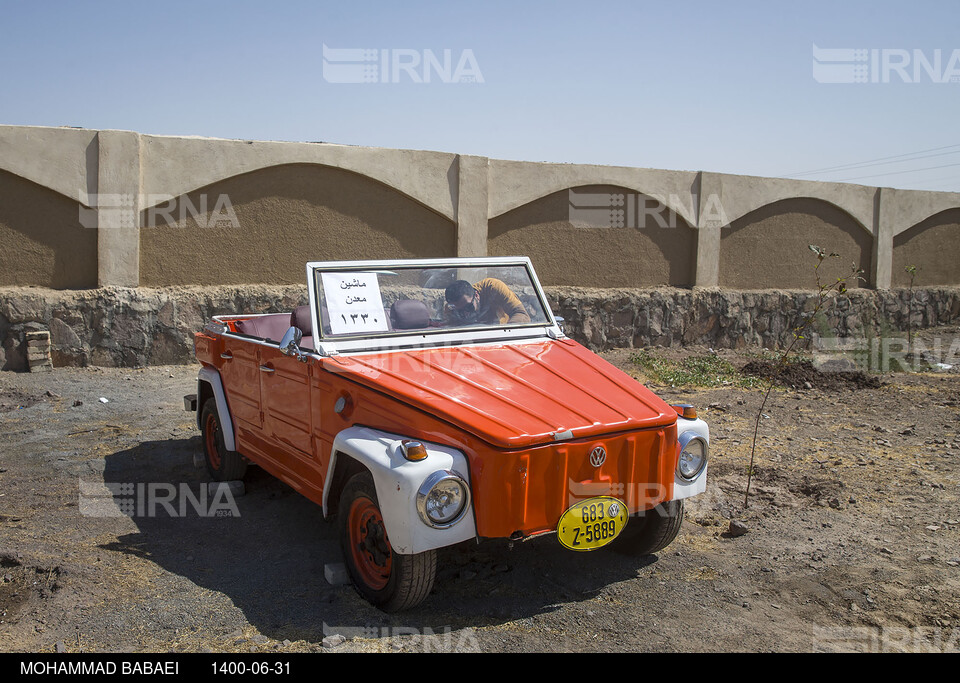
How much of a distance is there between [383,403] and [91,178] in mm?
7108

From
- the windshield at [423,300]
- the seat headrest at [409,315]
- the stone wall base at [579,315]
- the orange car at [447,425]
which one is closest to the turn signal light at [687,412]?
the orange car at [447,425]

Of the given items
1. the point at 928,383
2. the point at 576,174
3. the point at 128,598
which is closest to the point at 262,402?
the point at 128,598

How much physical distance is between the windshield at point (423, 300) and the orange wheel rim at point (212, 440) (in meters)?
1.89

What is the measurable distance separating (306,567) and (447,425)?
51.8 inches

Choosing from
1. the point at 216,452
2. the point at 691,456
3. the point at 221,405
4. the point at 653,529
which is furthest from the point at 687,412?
the point at 216,452

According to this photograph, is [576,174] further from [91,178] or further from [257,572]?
[257,572]

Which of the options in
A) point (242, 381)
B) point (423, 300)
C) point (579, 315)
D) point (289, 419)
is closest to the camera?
point (289, 419)

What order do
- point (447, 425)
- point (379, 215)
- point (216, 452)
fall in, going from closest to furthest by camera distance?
1. point (447, 425)
2. point (216, 452)
3. point (379, 215)

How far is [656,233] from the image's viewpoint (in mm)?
12469

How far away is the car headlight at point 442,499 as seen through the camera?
10.3 feet

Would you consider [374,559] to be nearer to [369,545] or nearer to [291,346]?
[369,545]

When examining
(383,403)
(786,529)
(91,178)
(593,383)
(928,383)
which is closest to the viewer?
(383,403)

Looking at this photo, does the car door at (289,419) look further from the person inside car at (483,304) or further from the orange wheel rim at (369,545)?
the person inside car at (483,304)

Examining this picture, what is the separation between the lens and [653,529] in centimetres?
402
